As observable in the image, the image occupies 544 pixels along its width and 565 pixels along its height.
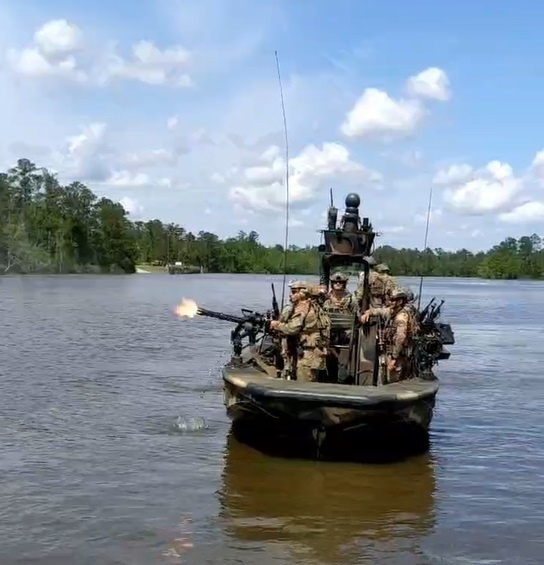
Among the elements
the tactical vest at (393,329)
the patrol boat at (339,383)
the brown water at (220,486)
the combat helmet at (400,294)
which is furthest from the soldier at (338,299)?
the brown water at (220,486)

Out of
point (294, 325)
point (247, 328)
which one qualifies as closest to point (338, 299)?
point (247, 328)

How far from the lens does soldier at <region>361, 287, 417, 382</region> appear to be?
44.1ft

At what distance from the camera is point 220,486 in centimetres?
1168

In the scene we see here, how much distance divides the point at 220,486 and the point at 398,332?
11.1ft

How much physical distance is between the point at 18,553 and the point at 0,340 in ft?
67.9

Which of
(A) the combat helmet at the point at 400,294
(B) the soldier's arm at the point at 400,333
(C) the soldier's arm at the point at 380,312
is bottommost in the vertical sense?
(B) the soldier's arm at the point at 400,333

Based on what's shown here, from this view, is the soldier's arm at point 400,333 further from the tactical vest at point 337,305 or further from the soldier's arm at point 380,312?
the tactical vest at point 337,305

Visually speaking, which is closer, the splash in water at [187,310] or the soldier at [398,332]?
the soldier at [398,332]

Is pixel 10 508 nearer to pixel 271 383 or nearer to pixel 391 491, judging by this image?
pixel 271 383

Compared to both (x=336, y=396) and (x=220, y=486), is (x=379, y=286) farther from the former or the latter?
(x=220, y=486)

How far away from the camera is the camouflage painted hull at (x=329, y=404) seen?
460 inches

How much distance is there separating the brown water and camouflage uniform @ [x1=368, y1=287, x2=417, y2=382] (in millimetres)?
1314

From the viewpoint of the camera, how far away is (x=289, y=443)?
13.1 metres

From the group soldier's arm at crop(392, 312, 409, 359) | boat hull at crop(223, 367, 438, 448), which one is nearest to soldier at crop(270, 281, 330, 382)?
boat hull at crop(223, 367, 438, 448)
